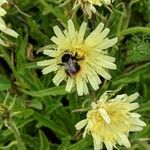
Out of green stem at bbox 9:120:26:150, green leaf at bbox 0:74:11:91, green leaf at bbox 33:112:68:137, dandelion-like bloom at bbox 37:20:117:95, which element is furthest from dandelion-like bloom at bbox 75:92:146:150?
green leaf at bbox 0:74:11:91

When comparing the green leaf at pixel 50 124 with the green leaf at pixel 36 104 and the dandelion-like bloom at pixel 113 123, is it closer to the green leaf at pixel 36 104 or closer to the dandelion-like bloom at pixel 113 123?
the green leaf at pixel 36 104

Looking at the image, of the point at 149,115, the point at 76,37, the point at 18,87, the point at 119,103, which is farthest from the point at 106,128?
the point at 18,87

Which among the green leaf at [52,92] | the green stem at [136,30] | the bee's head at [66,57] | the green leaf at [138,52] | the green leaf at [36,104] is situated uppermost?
the green stem at [136,30]

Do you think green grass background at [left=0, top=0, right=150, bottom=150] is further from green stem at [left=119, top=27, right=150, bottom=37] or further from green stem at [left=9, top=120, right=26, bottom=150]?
green stem at [left=9, top=120, right=26, bottom=150]

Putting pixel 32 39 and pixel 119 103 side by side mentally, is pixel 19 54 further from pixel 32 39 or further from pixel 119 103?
pixel 119 103

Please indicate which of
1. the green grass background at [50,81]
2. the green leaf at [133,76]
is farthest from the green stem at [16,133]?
the green leaf at [133,76]
